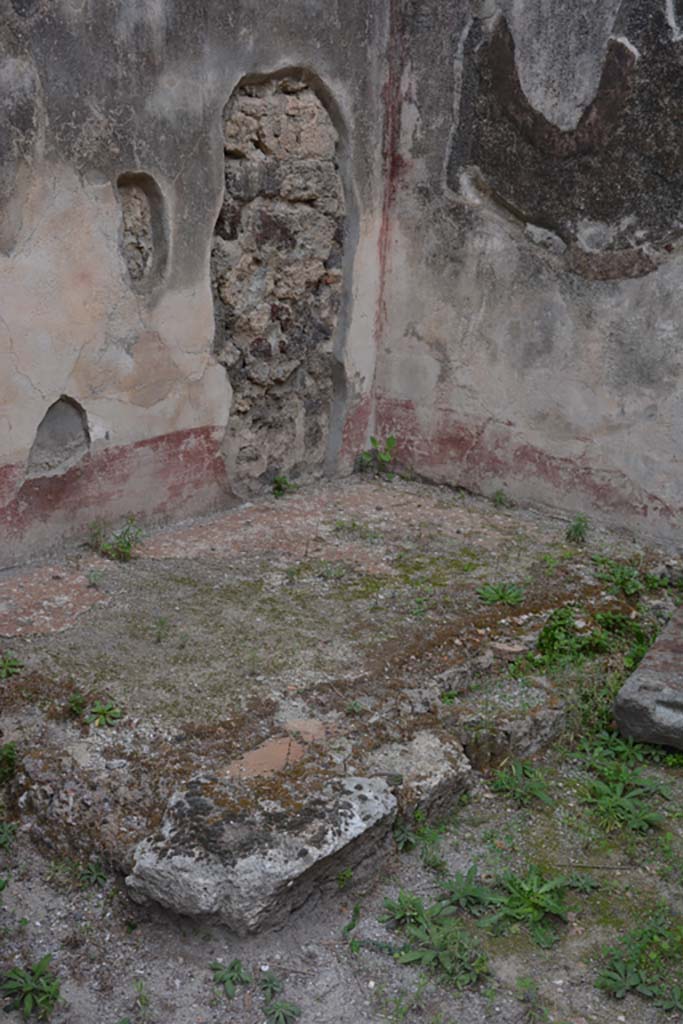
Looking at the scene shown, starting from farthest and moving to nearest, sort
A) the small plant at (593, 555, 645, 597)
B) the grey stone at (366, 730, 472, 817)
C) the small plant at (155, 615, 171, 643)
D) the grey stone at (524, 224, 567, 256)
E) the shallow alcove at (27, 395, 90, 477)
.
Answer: the grey stone at (524, 224, 567, 256)
the small plant at (593, 555, 645, 597)
the shallow alcove at (27, 395, 90, 477)
the small plant at (155, 615, 171, 643)
the grey stone at (366, 730, 472, 817)

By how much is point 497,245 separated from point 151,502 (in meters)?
1.93

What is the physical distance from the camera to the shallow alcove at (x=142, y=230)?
437cm

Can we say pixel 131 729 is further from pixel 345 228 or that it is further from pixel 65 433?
pixel 345 228

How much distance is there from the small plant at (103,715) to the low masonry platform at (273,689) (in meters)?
0.03

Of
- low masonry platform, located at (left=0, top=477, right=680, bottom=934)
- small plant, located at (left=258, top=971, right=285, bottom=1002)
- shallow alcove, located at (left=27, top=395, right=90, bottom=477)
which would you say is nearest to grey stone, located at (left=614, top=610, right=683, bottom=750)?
low masonry platform, located at (left=0, top=477, right=680, bottom=934)

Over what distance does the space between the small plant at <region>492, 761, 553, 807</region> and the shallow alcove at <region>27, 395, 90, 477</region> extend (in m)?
2.08

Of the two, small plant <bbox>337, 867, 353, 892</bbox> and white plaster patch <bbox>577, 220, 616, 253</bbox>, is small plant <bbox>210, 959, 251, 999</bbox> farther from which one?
white plaster patch <bbox>577, 220, 616, 253</bbox>

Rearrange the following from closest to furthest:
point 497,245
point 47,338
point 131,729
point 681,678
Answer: point 131,729, point 681,678, point 47,338, point 497,245

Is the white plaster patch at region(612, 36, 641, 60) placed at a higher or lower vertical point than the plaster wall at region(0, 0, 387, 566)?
higher

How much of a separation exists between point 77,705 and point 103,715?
9cm

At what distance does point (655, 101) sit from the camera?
4480 millimetres

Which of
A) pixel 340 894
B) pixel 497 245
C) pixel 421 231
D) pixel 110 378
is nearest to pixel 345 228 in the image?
pixel 421 231

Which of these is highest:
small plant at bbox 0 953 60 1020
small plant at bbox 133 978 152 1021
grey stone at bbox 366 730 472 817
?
grey stone at bbox 366 730 472 817

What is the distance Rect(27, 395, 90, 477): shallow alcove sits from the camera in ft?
14.1
